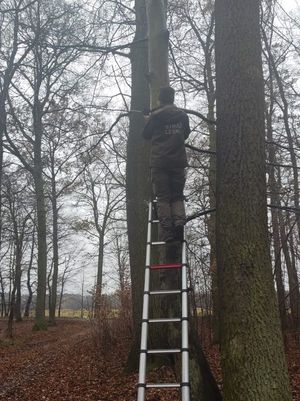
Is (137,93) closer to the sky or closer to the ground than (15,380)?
closer to the sky

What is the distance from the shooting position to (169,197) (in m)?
5.58

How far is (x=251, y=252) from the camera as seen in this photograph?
13.5ft

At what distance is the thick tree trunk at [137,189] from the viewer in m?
8.11

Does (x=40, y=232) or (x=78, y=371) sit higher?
(x=40, y=232)

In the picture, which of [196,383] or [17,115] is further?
[17,115]

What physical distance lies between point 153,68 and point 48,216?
22254 mm

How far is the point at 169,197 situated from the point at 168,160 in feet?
1.62

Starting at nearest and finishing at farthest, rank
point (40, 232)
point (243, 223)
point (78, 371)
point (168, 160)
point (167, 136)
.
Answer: point (243, 223), point (168, 160), point (167, 136), point (78, 371), point (40, 232)

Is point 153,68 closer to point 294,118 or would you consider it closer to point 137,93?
point 137,93

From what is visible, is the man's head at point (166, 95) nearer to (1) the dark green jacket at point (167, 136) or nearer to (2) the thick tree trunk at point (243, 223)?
(1) the dark green jacket at point (167, 136)

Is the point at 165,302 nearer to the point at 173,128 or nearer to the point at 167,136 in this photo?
the point at 167,136

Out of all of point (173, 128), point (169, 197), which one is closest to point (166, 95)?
point (173, 128)

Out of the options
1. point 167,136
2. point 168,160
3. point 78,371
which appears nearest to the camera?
point 168,160

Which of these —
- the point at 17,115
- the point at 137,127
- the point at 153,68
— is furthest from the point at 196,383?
the point at 17,115
